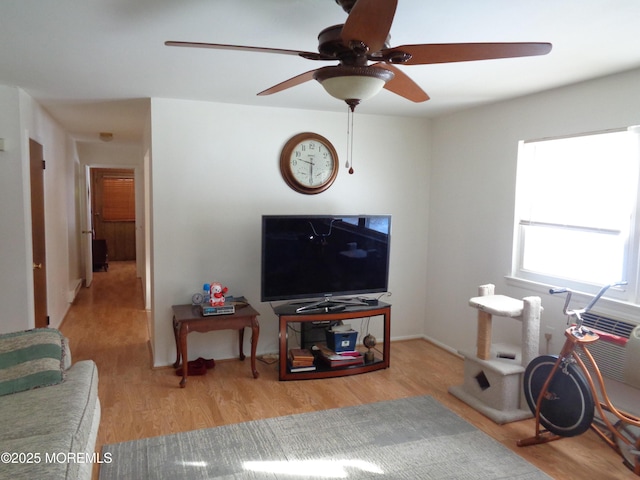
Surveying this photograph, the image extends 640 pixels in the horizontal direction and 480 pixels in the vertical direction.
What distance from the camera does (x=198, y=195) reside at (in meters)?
3.98

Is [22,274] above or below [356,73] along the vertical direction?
below

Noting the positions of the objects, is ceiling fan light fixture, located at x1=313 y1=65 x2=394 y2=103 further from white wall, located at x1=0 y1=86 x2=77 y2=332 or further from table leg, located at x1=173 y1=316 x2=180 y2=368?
white wall, located at x1=0 y1=86 x2=77 y2=332

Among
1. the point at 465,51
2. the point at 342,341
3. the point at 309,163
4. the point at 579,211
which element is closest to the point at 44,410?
the point at 465,51

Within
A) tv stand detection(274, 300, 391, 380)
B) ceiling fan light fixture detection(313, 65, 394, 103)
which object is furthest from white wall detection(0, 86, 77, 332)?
ceiling fan light fixture detection(313, 65, 394, 103)

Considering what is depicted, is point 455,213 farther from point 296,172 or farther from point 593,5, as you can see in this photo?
point 593,5

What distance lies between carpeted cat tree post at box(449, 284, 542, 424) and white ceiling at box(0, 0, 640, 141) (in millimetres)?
1524

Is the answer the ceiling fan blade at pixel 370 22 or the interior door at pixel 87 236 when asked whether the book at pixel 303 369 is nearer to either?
the ceiling fan blade at pixel 370 22

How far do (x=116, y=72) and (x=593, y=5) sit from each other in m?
2.62

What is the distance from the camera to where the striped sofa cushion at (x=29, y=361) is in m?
2.15

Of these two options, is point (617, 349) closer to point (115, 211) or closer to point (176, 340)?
point (176, 340)

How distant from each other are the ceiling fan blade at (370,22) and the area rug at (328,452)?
2.13m

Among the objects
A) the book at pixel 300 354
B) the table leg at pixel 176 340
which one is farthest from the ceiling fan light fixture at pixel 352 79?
the table leg at pixel 176 340

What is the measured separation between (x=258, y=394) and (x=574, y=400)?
210 centimetres

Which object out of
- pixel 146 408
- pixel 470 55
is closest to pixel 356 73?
pixel 470 55
